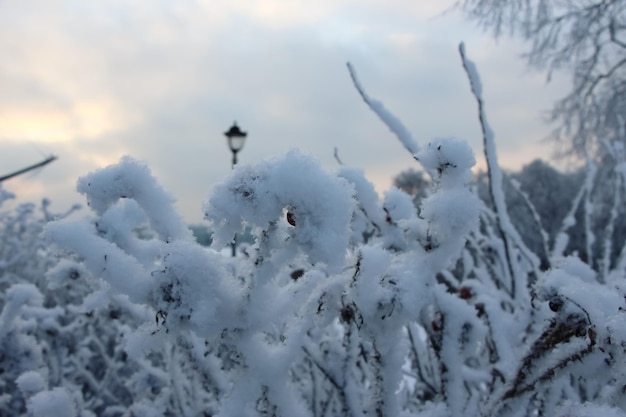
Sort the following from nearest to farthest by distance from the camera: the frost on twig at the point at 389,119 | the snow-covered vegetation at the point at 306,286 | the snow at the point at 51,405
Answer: the snow-covered vegetation at the point at 306,286 → the snow at the point at 51,405 → the frost on twig at the point at 389,119

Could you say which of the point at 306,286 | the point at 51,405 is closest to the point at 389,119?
the point at 306,286

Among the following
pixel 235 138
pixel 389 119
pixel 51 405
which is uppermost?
pixel 235 138

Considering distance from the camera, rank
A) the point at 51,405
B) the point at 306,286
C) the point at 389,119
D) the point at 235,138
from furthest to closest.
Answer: the point at 235,138
the point at 389,119
the point at 51,405
the point at 306,286

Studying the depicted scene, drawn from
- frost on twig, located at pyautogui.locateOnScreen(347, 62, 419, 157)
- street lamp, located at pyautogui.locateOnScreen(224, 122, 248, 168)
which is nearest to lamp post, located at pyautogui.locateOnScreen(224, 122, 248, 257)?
street lamp, located at pyautogui.locateOnScreen(224, 122, 248, 168)

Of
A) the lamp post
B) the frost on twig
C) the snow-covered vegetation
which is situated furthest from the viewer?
the lamp post

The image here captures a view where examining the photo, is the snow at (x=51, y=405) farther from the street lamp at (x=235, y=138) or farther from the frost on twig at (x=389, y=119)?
the street lamp at (x=235, y=138)

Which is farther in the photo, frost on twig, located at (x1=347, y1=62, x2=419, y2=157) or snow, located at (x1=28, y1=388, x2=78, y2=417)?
frost on twig, located at (x1=347, y1=62, x2=419, y2=157)

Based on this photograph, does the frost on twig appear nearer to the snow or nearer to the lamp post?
the snow

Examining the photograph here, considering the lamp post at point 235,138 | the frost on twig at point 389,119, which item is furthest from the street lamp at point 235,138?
the frost on twig at point 389,119

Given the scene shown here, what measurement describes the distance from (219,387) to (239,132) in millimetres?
8152

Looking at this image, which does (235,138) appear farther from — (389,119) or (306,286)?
(306,286)

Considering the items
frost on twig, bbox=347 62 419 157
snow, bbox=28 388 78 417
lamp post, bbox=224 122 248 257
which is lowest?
snow, bbox=28 388 78 417

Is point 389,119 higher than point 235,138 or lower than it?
lower

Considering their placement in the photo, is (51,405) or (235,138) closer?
(51,405)
